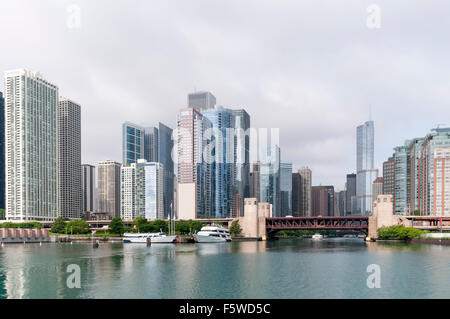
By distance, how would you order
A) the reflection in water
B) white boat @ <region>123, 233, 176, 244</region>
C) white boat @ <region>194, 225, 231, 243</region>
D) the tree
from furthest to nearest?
white boat @ <region>194, 225, 231, 243</region> → the tree → white boat @ <region>123, 233, 176, 244</region> → the reflection in water

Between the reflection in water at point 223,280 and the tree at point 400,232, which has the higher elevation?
the reflection in water at point 223,280

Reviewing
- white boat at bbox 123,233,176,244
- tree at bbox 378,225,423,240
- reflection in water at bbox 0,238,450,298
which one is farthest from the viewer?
tree at bbox 378,225,423,240

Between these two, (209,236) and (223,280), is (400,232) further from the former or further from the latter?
(223,280)

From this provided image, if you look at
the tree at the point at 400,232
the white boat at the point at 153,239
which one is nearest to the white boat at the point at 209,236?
the white boat at the point at 153,239

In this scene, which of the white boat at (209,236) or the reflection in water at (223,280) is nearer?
the reflection in water at (223,280)

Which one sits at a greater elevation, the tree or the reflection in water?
the reflection in water

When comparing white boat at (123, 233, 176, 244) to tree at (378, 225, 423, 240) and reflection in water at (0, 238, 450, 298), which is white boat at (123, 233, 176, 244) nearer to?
reflection in water at (0, 238, 450, 298)

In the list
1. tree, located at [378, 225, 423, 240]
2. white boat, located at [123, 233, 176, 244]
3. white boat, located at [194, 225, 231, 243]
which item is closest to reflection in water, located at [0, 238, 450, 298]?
white boat, located at [123, 233, 176, 244]

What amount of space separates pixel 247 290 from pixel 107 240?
148 m

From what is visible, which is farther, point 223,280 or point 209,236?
point 209,236

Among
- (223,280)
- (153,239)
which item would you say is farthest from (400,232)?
(223,280)

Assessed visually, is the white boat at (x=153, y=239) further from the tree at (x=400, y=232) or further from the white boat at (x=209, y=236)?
the tree at (x=400, y=232)
